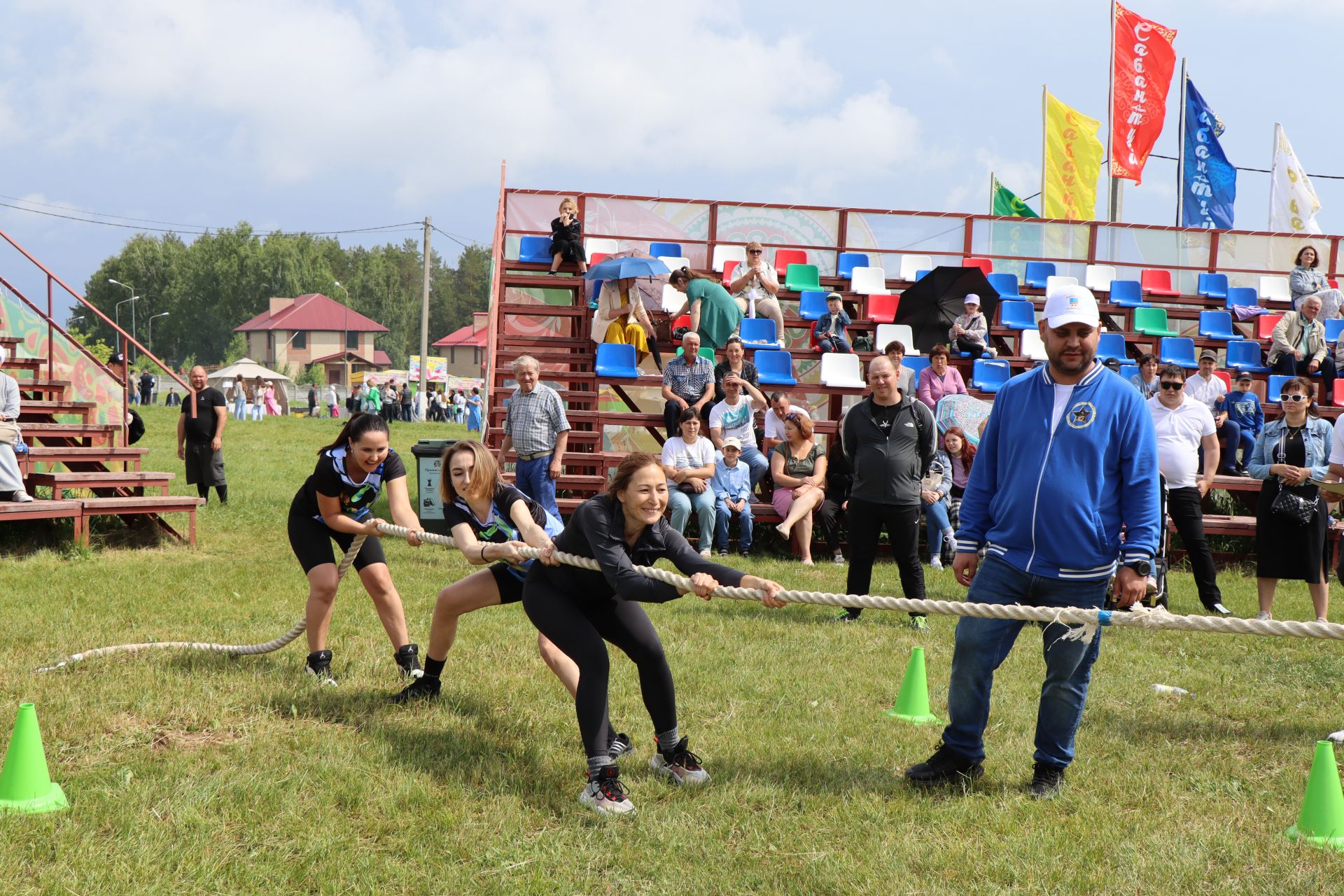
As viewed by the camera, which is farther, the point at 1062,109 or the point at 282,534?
the point at 1062,109

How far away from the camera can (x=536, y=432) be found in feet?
33.2

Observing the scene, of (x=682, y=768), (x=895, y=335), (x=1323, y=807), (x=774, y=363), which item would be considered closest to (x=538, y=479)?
(x=774, y=363)

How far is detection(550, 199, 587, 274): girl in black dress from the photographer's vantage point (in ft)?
51.7

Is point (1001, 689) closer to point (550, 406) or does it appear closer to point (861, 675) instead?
point (861, 675)

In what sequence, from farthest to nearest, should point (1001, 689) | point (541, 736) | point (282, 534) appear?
point (282, 534) → point (1001, 689) → point (541, 736)

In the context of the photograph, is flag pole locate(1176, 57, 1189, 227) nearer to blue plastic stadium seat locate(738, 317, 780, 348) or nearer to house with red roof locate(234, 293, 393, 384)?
blue plastic stadium seat locate(738, 317, 780, 348)

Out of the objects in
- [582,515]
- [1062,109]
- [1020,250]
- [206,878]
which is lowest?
[206,878]

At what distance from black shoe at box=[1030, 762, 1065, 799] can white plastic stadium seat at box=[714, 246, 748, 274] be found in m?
12.0

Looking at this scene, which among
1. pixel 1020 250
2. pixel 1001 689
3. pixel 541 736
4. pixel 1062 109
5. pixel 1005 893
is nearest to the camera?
pixel 1005 893

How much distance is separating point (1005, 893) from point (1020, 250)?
14512 mm

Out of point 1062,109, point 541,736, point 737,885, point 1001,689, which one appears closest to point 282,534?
point 541,736

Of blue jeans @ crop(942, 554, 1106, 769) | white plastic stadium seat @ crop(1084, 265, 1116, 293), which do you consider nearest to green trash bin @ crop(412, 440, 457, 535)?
blue jeans @ crop(942, 554, 1106, 769)

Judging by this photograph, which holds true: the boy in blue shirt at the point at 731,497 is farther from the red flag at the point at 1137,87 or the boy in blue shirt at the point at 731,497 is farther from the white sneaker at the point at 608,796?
the red flag at the point at 1137,87

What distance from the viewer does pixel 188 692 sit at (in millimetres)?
5668
